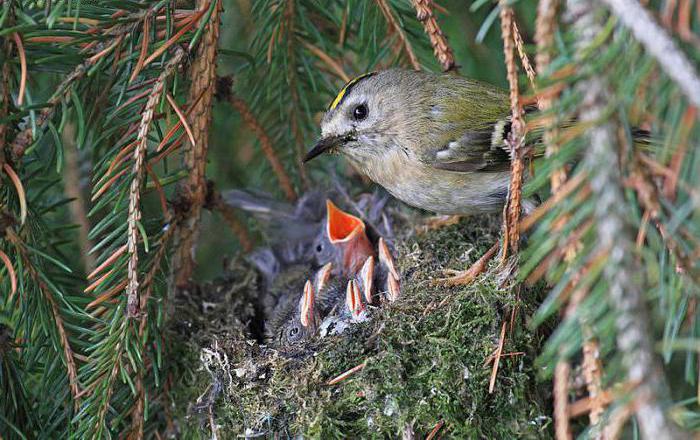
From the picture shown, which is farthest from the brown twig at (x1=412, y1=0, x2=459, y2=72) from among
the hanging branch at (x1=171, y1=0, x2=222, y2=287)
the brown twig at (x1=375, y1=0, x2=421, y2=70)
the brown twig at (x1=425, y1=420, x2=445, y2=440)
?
the brown twig at (x1=425, y1=420, x2=445, y2=440)

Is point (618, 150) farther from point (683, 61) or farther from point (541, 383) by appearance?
point (541, 383)

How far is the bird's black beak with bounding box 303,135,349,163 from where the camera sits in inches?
86.1

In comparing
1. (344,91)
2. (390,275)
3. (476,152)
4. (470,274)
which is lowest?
(390,275)

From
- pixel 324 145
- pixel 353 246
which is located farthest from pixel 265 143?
pixel 353 246

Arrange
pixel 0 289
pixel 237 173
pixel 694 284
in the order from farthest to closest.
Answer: pixel 237 173 < pixel 0 289 < pixel 694 284

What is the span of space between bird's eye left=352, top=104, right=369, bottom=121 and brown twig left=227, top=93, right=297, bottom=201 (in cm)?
30

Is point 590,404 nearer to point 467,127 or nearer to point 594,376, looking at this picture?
point 594,376

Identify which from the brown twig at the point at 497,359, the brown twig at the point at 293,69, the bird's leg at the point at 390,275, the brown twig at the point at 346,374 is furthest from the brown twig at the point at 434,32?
the brown twig at the point at 346,374

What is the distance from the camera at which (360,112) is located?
228 centimetres

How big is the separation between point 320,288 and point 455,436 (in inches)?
32.9

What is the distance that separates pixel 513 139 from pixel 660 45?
1.96ft

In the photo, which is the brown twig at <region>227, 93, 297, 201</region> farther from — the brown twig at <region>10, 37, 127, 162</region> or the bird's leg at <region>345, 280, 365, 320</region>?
the brown twig at <region>10, 37, 127, 162</region>

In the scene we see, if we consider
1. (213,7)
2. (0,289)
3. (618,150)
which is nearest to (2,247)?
(0,289)

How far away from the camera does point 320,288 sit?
2336 millimetres
